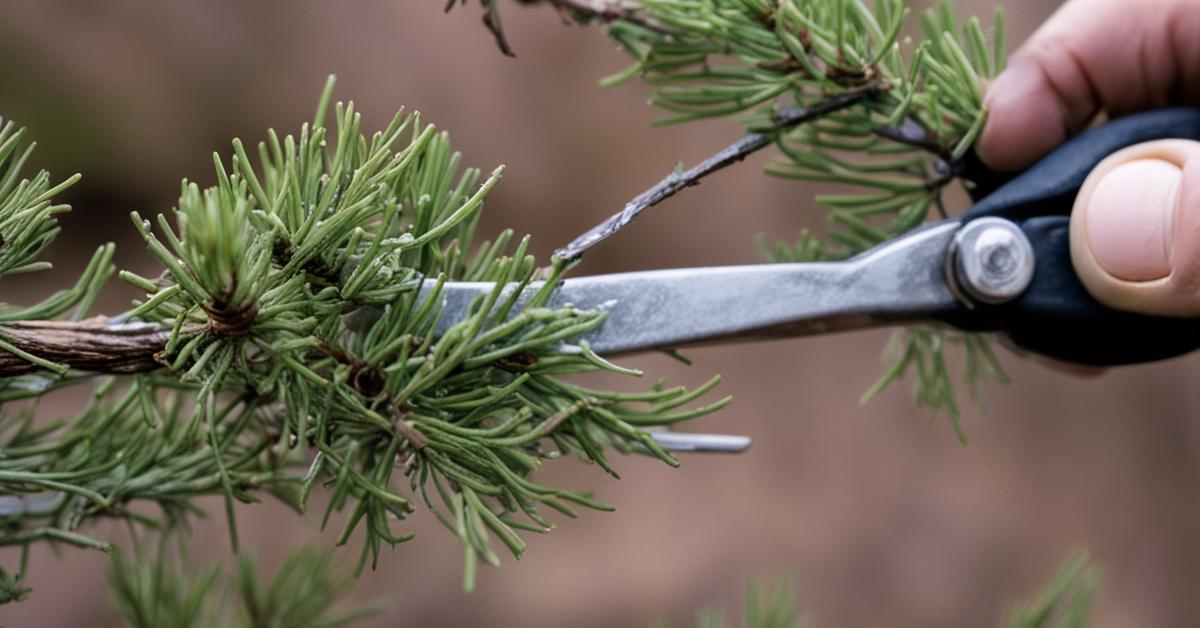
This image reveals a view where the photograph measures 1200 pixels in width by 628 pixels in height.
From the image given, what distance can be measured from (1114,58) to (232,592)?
1.47ft

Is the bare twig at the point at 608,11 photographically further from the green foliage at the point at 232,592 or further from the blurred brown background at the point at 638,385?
the blurred brown background at the point at 638,385

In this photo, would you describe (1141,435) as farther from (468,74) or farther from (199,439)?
(199,439)

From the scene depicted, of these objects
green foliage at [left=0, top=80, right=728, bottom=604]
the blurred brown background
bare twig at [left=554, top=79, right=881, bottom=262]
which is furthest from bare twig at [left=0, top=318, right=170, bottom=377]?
the blurred brown background

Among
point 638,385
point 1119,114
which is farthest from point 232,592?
point 638,385

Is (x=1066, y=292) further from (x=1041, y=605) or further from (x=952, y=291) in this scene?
(x=1041, y=605)

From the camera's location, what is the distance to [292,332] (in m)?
0.24

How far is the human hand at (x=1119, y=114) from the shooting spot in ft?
1.08

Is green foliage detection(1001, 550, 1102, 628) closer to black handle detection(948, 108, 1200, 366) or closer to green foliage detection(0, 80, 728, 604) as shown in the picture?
black handle detection(948, 108, 1200, 366)

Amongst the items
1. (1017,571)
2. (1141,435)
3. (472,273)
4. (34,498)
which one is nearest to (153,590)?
(34,498)

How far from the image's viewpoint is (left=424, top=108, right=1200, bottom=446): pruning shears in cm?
27

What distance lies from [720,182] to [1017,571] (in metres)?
0.56

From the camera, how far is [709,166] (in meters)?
0.28

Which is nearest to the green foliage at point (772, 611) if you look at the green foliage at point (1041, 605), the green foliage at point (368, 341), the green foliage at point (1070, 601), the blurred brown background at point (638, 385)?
the green foliage at point (1041, 605)

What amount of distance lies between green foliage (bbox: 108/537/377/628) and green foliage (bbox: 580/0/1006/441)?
0.23m
